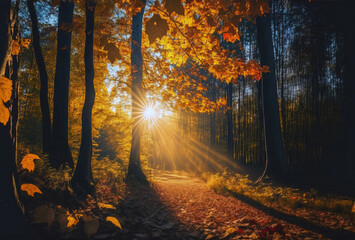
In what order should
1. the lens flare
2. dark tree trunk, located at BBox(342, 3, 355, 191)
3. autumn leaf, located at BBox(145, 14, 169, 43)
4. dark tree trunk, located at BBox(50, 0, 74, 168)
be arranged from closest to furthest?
autumn leaf, located at BBox(145, 14, 169, 43)
dark tree trunk, located at BBox(50, 0, 74, 168)
dark tree trunk, located at BBox(342, 3, 355, 191)
the lens flare

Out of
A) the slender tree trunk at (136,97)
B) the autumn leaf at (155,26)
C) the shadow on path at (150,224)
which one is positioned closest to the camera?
the autumn leaf at (155,26)

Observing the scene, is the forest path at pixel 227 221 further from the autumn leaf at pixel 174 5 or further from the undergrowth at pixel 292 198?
the autumn leaf at pixel 174 5

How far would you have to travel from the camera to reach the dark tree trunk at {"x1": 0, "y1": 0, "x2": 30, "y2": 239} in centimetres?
223

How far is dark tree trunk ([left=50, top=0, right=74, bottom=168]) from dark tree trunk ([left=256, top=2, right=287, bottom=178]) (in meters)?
7.58

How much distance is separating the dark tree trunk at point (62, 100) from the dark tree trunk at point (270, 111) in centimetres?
758

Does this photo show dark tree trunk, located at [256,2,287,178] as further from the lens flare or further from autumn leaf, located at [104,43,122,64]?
autumn leaf, located at [104,43,122,64]

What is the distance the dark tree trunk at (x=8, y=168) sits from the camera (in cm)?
223

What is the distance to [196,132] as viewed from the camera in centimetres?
2683

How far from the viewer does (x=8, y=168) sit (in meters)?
2.30

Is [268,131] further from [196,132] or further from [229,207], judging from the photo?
[196,132]

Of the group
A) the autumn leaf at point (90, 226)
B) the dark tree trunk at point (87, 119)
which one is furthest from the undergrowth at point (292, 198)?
the dark tree trunk at point (87, 119)

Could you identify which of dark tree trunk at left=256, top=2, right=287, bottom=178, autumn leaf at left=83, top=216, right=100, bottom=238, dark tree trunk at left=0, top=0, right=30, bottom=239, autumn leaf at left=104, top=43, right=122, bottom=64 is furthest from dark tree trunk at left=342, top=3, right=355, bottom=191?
dark tree trunk at left=0, top=0, right=30, bottom=239

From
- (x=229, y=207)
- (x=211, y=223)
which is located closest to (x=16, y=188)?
(x=211, y=223)

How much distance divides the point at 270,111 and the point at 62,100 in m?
8.10
